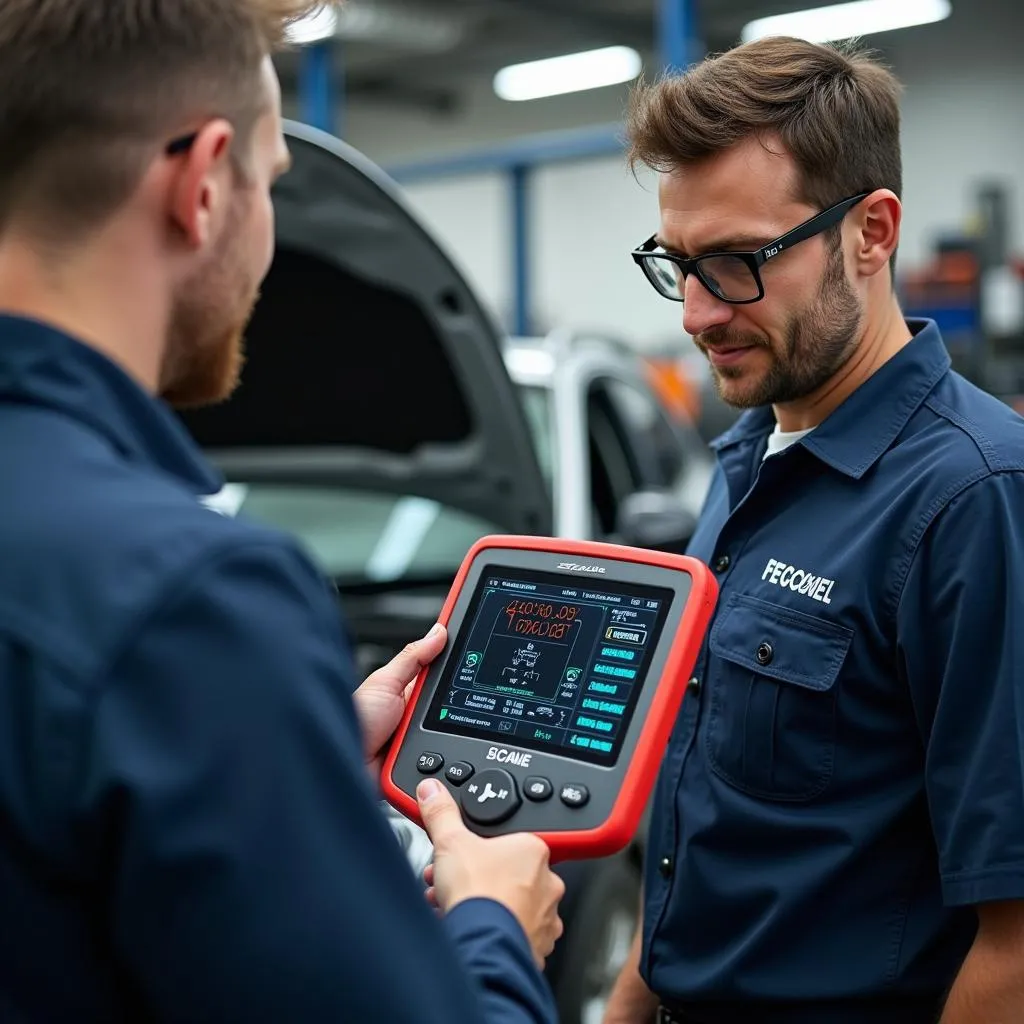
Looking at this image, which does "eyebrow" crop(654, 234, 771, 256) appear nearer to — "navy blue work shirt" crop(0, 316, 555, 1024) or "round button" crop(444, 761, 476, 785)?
"round button" crop(444, 761, 476, 785)

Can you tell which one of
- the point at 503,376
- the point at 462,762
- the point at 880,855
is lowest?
the point at 503,376

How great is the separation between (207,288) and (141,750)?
0.37m

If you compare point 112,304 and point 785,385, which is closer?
point 112,304

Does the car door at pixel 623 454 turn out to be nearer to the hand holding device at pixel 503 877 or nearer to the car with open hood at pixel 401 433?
the car with open hood at pixel 401 433

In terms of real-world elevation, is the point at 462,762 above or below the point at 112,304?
below

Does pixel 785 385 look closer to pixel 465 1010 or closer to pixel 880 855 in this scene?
pixel 880 855

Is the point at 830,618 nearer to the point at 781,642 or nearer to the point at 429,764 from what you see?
the point at 781,642

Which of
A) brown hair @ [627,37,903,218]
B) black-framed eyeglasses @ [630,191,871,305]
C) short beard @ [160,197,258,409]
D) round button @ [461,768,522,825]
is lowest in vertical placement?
round button @ [461,768,522,825]

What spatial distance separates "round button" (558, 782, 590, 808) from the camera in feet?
4.10

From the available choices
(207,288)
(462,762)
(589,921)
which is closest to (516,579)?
(462,762)

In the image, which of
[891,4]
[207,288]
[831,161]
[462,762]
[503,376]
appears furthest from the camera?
[891,4]

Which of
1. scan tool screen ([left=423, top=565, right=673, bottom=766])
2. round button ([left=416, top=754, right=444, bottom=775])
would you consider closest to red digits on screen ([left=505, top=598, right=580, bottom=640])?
scan tool screen ([left=423, top=565, right=673, bottom=766])

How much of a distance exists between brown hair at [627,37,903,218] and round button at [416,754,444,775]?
0.78 m

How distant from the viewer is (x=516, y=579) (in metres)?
1.49
